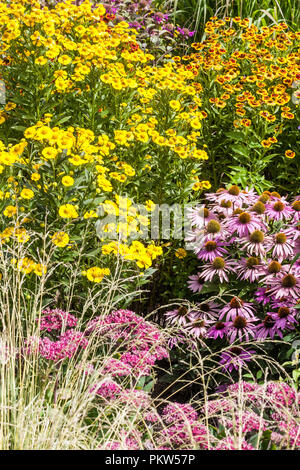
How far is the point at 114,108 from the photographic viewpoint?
377 centimetres

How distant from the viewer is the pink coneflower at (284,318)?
114 inches

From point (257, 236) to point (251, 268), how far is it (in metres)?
0.16

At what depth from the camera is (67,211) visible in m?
3.00

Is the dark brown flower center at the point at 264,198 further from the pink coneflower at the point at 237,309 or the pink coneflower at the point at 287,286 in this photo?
the pink coneflower at the point at 237,309

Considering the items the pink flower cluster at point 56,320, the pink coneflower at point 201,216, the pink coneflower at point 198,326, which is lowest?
the pink coneflower at point 198,326

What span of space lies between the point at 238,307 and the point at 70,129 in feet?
4.14

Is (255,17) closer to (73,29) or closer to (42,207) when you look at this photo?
(73,29)

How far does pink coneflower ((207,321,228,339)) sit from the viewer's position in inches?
119

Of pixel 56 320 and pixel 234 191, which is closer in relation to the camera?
pixel 56 320

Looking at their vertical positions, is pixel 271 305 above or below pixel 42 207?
below

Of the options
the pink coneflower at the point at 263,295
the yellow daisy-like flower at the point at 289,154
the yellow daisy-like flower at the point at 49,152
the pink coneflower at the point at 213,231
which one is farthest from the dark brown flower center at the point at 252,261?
the yellow daisy-like flower at the point at 289,154

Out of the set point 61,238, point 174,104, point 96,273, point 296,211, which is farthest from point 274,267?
point 174,104

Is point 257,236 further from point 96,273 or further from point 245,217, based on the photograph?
point 96,273
